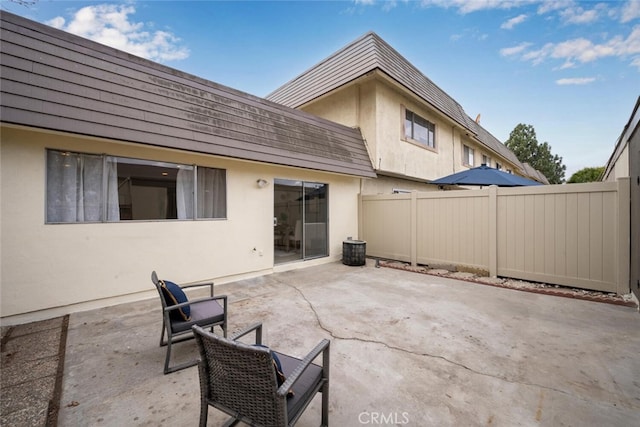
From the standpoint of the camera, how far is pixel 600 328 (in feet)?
10.8

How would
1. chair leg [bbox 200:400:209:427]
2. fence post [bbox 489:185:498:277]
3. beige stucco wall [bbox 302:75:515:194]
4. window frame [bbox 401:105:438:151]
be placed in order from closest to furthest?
chair leg [bbox 200:400:209:427], fence post [bbox 489:185:498:277], beige stucco wall [bbox 302:75:515:194], window frame [bbox 401:105:438:151]

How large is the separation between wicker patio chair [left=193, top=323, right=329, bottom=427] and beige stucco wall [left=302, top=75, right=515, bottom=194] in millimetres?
7358

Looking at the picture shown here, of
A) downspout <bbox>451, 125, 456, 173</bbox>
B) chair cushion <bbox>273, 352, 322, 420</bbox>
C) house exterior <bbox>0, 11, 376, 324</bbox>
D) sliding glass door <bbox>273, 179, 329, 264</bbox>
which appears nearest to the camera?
→ chair cushion <bbox>273, 352, 322, 420</bbox>

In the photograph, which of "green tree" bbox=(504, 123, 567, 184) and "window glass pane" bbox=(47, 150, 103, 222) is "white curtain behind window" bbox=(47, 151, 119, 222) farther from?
"green tree" bbox=(504, 123, 567, 184)

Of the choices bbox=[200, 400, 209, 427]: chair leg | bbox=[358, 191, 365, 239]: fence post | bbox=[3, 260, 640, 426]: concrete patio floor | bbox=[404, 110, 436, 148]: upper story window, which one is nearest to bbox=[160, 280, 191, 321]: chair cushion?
bbox=[3, 260, 640, 426]: concrete patio floor

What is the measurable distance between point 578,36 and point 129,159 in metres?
12.2

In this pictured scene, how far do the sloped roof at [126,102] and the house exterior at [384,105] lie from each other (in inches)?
114

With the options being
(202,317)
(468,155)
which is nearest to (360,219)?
(202,317)

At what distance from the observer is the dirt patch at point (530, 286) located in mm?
4246

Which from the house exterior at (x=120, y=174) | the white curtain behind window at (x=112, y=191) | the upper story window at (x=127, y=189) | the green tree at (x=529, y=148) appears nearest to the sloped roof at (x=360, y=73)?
the house exterior at (x=120, y=174)

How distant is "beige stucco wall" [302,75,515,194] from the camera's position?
26.3 feet

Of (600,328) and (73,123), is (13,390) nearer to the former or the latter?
(73,123)

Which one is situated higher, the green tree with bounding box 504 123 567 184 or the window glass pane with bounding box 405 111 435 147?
the green tree with bounding box 504 123 567 184

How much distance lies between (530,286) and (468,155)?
10879 mm
